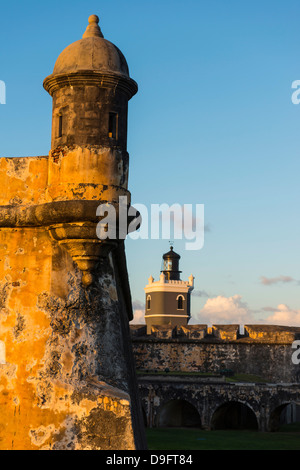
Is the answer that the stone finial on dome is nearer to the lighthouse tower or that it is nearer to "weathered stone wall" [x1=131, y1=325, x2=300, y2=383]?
"weathered stone wall" [x1=131, y1=325, x2=300, y2=383]

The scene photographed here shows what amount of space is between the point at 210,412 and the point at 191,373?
3285 mm

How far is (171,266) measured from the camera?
222ft

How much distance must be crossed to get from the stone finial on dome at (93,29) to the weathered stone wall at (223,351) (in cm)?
3143

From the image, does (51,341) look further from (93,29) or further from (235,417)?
(235,417)

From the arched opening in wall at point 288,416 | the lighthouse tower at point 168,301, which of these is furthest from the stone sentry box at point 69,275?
the lighthouse tower at point 168,301

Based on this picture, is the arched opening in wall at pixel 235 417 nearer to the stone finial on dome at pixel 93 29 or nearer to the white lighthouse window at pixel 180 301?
the white lighthouse window at pixel 180 301

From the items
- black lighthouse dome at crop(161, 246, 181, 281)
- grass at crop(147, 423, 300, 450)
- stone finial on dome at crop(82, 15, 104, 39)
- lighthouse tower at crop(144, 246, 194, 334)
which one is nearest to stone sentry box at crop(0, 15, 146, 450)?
stone finial on dome at crop(82, 15, 104, 39)

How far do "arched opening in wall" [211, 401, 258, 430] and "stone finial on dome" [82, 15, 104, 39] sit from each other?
104 feet

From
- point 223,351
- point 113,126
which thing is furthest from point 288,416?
point 113,126

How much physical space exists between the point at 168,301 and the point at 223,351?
25.2 meters

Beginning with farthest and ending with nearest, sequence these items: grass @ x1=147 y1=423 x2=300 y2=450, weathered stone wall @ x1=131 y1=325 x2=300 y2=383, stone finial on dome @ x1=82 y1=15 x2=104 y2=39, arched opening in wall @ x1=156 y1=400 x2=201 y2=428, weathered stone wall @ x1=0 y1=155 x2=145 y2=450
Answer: weathered stone wall @ x1=131 y1=325 x2=300 y2=383
arched opening in wall @ x1=156 y1=400 x2=201 y2=428
grass @ x1=147 y1=423 x2=300 y2=450
stone finial on dome @ x1=82 y1=15 x2=104 y2=39
weathered stone wall @ x1=0 y1=155 x2=145 y2=450

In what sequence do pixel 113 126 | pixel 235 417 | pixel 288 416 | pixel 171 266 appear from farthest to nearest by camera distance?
pixel 171 266
pixel 288 416
pixel 235 417
pixel 113 126

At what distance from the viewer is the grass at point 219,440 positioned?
90.1 ft

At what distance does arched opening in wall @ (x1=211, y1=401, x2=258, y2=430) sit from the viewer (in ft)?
123
